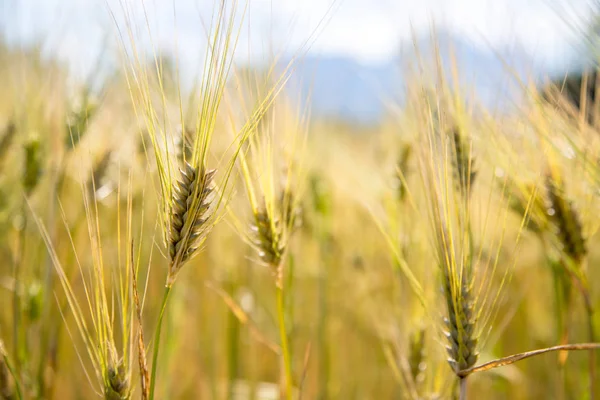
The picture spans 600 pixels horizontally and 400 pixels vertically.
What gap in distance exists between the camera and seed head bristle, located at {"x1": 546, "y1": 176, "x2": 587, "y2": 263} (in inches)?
31.0

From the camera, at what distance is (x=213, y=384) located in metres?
1.42

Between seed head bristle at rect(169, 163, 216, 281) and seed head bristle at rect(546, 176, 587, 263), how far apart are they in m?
0.55

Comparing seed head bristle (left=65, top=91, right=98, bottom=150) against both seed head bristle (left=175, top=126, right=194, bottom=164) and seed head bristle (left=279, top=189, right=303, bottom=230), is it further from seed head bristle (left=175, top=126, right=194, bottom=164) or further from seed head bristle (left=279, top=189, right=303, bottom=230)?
seed head bristle (left=279, top=189, right=303, bottom=230)

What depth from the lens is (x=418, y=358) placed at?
2.92 feet

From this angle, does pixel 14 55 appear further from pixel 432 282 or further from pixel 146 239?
pixel 432 282

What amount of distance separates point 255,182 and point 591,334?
2.01 feet

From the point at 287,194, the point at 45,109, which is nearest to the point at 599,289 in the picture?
the point at 287,194

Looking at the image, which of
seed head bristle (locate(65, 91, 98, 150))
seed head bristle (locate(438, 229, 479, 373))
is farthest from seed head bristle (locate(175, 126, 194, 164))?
seed head bristle (locate(438, 229, 479, 373))

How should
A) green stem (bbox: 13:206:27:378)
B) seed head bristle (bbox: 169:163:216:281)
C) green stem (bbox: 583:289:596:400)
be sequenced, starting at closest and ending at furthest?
seed head bristle (bbox: 169:163:216:281) → green stem (bbox: 583:289:596:400) → green stem (bbox: 13:206:27:378)

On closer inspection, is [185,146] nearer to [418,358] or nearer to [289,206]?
[289,206]

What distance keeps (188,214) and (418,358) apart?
54cm

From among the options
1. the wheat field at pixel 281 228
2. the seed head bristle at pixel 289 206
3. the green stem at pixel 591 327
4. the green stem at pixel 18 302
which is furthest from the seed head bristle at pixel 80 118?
the green stem at pixel 591 327

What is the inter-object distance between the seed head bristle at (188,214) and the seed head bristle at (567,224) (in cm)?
55

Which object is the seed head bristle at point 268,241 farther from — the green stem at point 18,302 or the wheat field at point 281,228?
the green stem at point 18,302
